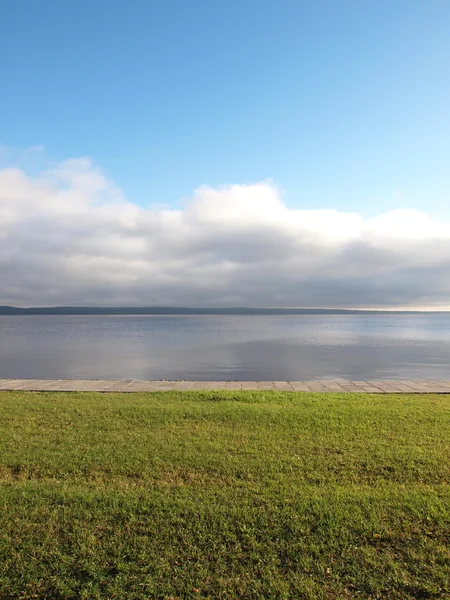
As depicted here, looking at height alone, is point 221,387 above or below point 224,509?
below

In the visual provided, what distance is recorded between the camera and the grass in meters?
3.17

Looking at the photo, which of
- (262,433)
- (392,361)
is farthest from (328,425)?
(392,361)

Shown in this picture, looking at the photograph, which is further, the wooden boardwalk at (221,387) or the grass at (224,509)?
the wooden boardwalk at (221,387)

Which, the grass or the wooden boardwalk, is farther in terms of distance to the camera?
the wooden boardwalk

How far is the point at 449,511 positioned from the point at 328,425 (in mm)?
3061

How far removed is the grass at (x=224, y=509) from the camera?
3.17m

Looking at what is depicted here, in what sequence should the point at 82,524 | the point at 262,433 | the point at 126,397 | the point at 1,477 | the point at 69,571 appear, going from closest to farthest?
the point at 69,571 → the point at 82,524 → the point at 1,477 → the point at 262,433 → the point at 126,397

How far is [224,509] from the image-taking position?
4.10 m

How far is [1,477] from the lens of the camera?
499cm

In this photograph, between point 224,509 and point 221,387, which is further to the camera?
point 221,387

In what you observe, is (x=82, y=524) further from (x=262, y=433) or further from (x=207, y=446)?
(x=262, y=433)

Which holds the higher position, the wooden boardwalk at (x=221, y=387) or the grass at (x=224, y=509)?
the grass at (x=224, y=509)

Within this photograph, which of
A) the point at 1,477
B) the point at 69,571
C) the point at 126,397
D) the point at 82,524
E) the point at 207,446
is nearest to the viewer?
the point at 69,571

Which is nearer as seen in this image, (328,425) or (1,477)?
(1,477)
